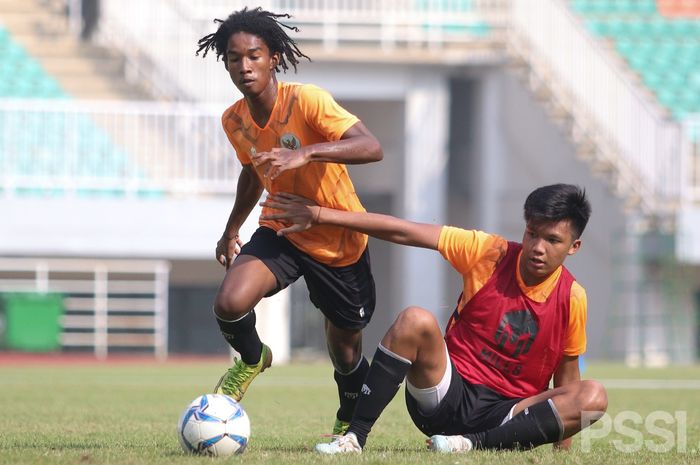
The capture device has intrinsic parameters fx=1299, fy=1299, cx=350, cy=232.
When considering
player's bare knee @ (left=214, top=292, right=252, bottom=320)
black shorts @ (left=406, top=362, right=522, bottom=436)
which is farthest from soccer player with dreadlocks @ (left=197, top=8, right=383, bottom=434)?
black shorts @ (left=406, top=362, right=522, bottom=436)

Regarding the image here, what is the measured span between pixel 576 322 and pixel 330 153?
1.34 m

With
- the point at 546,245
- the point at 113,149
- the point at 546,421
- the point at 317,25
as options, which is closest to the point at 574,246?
the point at 546,245

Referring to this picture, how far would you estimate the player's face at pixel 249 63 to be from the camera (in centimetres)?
631

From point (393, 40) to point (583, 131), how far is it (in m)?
3.79

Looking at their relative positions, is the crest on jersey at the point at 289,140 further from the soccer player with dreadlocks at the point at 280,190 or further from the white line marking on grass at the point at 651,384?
the white line marking on grass at the point at 651,384

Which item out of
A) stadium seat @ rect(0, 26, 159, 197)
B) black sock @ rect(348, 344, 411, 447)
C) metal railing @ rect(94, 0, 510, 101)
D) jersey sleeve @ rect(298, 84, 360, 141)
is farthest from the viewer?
metal railing @ rect(94, 0, 510, 101)

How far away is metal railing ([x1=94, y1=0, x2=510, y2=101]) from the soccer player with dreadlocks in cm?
1559

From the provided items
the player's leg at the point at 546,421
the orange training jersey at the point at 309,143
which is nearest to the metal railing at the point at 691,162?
the orange training jersey at the point at 309,143

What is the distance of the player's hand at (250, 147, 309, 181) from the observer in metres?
5.66

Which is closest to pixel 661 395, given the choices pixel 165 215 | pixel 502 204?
pixel 165 215

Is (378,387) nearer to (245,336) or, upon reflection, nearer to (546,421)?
(546,421)

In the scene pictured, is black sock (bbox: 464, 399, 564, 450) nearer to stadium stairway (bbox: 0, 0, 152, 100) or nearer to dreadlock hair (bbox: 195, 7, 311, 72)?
dreadlock hair (bbox: 195, 7, 311, 72)

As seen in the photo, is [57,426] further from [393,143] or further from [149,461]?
[393,143]

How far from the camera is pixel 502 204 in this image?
79.6 ft
